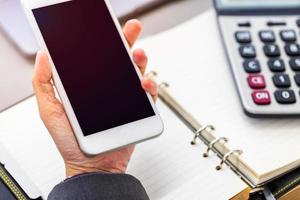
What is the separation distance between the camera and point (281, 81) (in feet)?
2.01

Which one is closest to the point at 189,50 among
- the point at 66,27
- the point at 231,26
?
the point at 231,26

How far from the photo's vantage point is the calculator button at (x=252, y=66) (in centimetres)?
62

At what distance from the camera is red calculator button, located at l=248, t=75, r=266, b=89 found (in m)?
0.61

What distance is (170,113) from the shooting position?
61 centimetres

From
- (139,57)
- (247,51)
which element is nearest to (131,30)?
(139,57)

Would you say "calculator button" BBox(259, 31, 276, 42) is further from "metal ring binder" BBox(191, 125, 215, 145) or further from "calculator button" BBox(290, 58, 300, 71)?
"metal ring binder" BBox(191, 125, 215, 145)

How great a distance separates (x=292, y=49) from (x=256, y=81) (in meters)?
0.07

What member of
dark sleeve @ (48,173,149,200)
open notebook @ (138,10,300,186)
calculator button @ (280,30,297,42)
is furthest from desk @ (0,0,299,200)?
dark sleeve @ (48,173,149,200)

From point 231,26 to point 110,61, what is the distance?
190 mm

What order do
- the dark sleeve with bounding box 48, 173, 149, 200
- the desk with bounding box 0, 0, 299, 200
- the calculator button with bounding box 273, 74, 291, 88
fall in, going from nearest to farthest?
1. the dark sleeve with bounding box 48, 173, 149, 200
2. the calculator button with bounding box 273, 74, 291, 88
3. the desk with bounding box 0, 0, 299, 200

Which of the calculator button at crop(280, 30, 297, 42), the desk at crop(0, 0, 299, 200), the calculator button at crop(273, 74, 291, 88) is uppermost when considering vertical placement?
the desk at crop(0, 0, 299, 200)

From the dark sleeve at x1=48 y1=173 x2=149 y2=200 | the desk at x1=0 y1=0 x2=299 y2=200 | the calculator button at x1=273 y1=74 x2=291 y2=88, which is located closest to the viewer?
the dark sleeve at x1=48 y1=173 x2=149 y2=200

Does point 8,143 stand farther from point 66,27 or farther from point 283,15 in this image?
point 283,15

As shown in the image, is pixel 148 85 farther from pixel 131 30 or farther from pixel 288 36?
pixel 288 36
